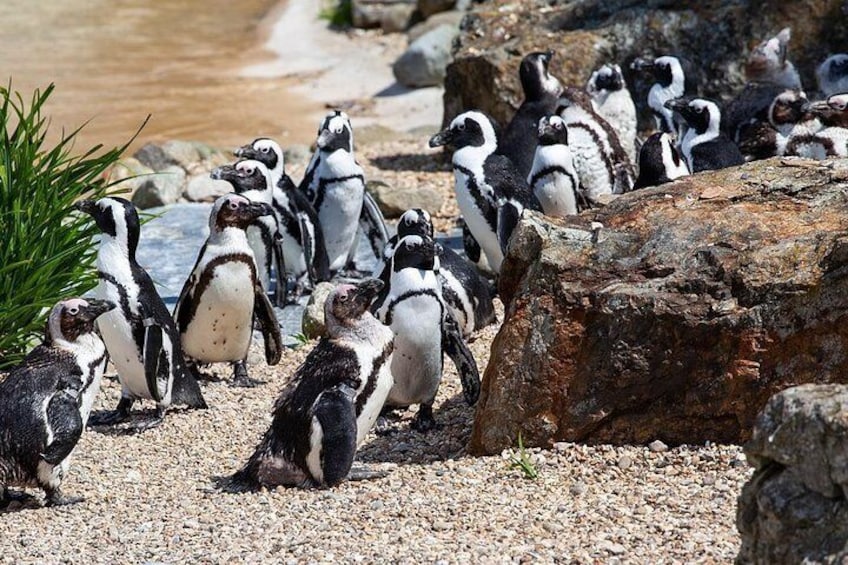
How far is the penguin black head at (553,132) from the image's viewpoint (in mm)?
9320

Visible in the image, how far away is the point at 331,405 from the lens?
5.74m

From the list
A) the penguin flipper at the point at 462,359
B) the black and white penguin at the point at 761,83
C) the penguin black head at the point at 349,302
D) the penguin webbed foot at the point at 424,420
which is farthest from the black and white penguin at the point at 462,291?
the black and white penguin at the point at 761,83

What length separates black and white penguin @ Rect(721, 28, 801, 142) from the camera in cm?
1011

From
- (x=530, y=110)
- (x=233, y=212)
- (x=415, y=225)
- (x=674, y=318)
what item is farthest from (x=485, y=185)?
(x=674, y=318)

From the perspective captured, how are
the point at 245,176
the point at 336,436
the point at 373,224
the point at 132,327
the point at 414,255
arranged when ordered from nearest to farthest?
the point at 336,436
the point at 414,255
the point at 132,327
the point at 245,176
the point at 373,224

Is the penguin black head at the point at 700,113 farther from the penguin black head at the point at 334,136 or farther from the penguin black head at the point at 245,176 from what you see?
the penguin black head at the point at 245,176

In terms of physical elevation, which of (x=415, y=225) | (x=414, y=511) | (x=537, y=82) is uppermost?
(x=537, y=82)

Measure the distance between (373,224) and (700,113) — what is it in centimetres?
239

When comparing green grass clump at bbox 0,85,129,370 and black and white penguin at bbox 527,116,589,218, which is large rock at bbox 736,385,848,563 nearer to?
green grass clump at bbox 0,85,129,370

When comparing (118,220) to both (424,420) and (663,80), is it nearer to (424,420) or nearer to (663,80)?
(424,420)

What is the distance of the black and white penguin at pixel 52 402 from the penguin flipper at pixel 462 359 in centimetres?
163

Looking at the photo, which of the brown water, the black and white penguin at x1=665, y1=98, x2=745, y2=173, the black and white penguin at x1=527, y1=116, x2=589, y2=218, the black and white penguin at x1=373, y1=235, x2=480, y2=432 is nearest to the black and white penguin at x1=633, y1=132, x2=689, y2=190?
the black and white penguin at x1=665, y1=98, x2=745, y2=173

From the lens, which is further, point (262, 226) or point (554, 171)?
point (554, 171)

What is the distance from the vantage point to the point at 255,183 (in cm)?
893
